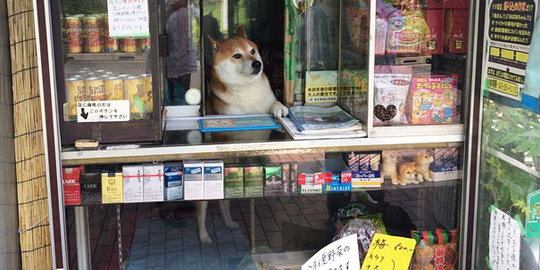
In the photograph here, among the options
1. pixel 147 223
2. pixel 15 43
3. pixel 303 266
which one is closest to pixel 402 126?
pixel 303 266

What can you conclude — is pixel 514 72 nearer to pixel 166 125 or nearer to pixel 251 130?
pixel 251 130

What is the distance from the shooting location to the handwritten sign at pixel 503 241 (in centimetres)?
239

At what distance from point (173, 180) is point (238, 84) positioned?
2.06 feet

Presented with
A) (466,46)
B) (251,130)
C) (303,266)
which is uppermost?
(466,46)

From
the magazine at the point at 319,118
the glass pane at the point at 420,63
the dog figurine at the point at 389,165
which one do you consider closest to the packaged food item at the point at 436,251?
the dog figurine at the point at 389,165

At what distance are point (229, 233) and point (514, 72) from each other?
4.70 feet

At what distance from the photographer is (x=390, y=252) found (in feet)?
8.85

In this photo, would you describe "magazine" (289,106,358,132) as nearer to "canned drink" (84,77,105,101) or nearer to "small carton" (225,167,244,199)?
"small carton" (225,167,244,199)

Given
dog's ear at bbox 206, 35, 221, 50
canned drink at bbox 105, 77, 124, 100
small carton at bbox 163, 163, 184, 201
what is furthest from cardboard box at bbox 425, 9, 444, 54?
canned drink at bbox 105, 77, 124, 100

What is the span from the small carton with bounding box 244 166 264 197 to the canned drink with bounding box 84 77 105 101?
2.20ft

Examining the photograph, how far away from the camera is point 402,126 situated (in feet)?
8.57

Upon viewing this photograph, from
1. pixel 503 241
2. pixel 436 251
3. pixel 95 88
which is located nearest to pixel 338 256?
pixel 436 251

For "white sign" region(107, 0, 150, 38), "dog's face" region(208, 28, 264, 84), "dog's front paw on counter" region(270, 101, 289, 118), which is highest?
"white sign" region(107, 0, 150, 38)

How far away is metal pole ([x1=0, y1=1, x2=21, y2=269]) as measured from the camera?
8.43ft
